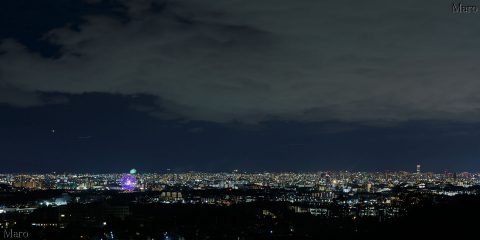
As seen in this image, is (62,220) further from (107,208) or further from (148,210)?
(148,210)

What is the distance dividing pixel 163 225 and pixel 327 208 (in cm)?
1799

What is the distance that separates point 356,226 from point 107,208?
19.6m

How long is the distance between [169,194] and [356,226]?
38359 millimetres

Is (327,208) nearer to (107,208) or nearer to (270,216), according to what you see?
(270,216)

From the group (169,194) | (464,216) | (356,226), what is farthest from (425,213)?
(169,194)

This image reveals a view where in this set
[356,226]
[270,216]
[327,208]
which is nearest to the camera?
[356,226]

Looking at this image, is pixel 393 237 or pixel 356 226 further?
pixel 356 226

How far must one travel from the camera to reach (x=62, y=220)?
36.2m

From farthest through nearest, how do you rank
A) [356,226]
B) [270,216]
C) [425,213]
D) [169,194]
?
[169,194] → [270,216] → [356,226] → [425,213]

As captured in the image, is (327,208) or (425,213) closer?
(425,213)

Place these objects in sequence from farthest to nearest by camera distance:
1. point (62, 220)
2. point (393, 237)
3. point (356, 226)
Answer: point (62, 220), point (356, 226), point (393, 237)

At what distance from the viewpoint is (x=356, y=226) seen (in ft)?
103

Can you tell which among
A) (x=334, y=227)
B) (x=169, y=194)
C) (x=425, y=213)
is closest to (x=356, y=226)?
(x=334, y=227)

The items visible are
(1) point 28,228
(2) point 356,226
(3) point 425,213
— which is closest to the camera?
(3) point 425,213
